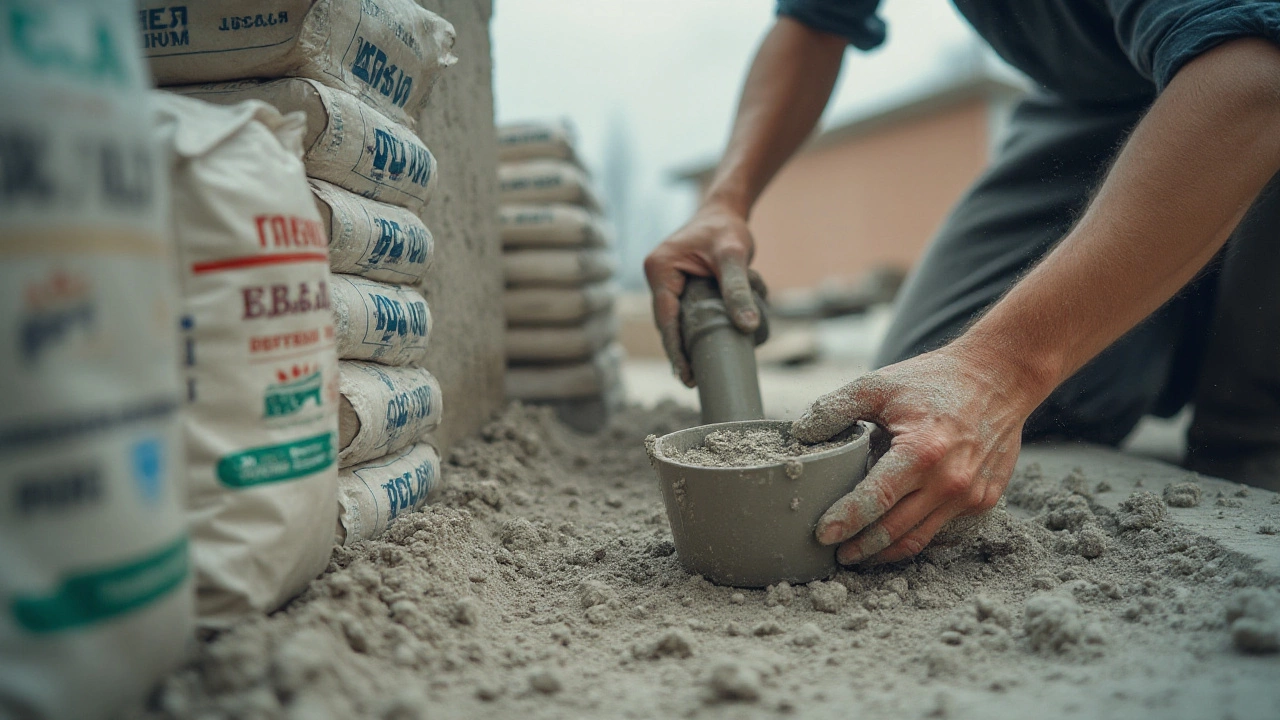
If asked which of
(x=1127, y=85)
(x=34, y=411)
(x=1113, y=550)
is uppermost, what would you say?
(x=1127, y=85)

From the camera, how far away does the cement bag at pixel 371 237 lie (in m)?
1.48

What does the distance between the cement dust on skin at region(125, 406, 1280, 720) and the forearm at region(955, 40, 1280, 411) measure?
36 centimetres

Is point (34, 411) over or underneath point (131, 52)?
underneath

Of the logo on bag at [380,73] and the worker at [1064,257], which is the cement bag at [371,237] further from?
the worker at [1064,257]

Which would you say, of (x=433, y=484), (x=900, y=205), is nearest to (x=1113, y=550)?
(x=433, y=484)

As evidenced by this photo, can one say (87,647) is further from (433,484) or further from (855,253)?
(855,253)

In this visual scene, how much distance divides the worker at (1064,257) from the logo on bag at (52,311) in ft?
3.68

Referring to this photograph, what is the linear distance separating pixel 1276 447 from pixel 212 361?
8.44 feet

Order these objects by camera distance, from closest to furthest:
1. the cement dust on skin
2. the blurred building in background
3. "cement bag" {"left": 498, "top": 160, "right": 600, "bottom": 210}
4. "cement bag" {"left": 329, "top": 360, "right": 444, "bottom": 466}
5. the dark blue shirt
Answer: the cement dust on skin < "cement bag" {"left": 329, "top": 360, "right": 444, "bottom": 466} < the dark blue shirt < "cement bag" {"left": 498, "top": 160, "right": 600, "bottom": 210} < the blurred building in background

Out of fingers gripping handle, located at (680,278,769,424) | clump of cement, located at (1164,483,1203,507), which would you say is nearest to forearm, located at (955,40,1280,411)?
clump of cement, located at (1164,483,1203,507)

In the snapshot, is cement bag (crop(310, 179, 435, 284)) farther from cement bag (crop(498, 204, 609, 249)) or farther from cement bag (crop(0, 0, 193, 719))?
cement bag (crop(498, 204, 609, 249))

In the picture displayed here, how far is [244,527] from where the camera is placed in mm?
1073

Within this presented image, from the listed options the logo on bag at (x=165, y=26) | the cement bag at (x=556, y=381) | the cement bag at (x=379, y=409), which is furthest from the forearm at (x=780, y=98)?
the logo on bag at (x=165, y=26)

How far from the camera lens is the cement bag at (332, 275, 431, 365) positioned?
1521 millimetres
